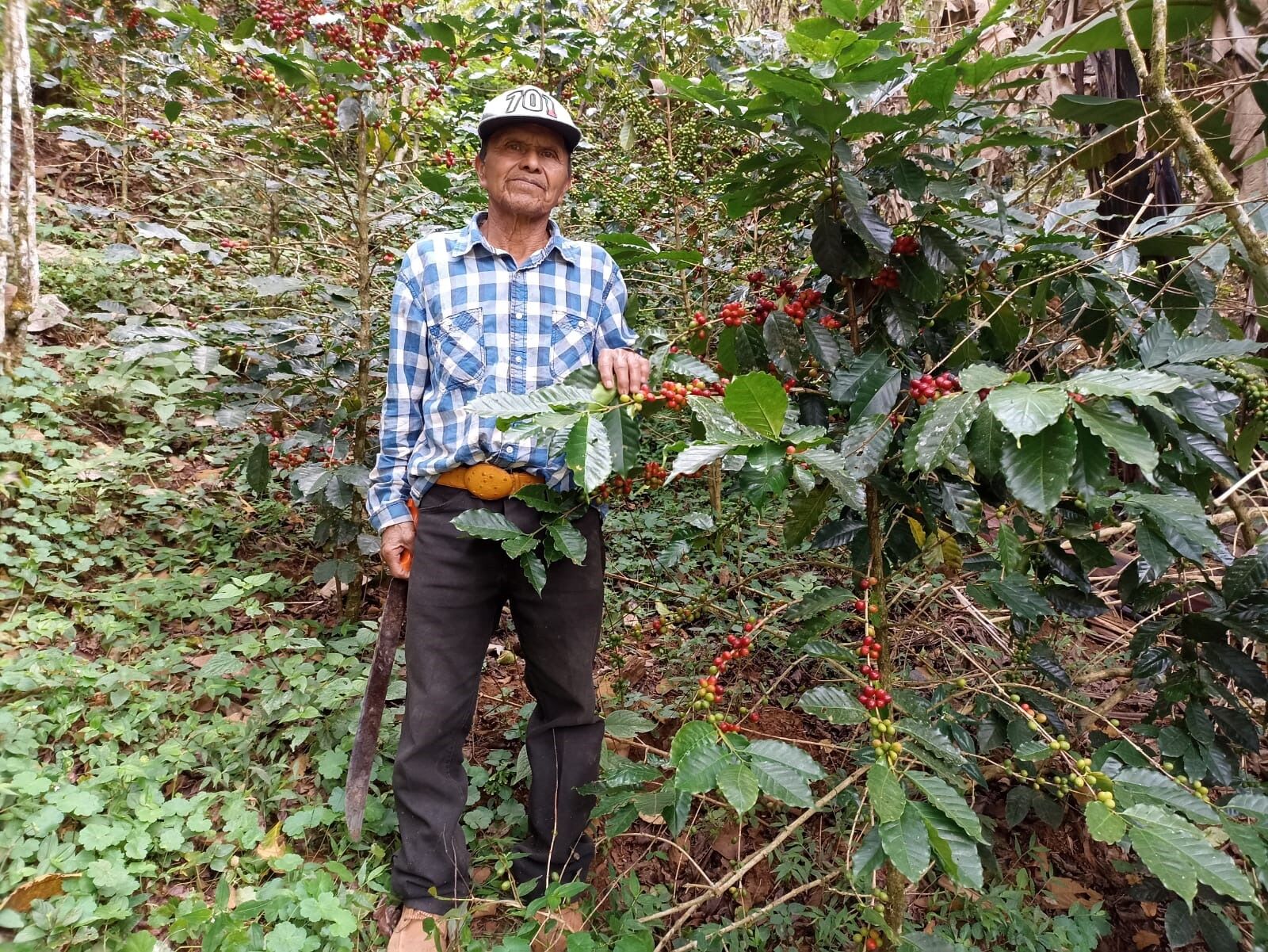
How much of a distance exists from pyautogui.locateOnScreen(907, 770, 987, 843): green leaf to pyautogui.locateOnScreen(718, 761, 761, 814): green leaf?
0.29 meters

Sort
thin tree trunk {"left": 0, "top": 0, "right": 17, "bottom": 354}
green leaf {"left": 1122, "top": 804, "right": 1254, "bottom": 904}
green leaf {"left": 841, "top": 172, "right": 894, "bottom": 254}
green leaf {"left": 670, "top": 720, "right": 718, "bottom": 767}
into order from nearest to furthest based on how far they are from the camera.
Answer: green leaf {"left": 1122, "top": 804, "right": 1254, "bottom": 904} → green leaf {"left": 670, "top": 720, "right": 718, "bottom": 767} → green leaf {"left": 841, "top": 172, "right": 894, "bottom": 254} → thin tree trunk {"left": 0, "top": 0, "right": 17, "bottom": 354}

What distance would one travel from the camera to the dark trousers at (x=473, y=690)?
1839 millimetres

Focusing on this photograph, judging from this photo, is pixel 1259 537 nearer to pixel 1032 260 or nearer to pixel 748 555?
pixel 1032 260

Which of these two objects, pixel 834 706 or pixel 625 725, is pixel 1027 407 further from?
pixel 625 725

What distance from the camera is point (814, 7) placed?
13.5 ft

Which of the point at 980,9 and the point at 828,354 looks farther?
the point at 980,9

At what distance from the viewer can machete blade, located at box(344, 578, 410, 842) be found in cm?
203

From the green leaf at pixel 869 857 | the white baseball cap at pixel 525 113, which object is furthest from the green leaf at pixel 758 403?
the white baseball cap at pixel 525 113

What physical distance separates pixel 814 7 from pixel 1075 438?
4181mm

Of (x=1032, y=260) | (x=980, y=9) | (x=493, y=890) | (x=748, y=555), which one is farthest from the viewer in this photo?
(x=748, y=555)

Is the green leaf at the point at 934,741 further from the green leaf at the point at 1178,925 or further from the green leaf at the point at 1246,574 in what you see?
the green leaf at the point at 1178,925

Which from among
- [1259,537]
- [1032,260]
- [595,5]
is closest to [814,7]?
[595,5]

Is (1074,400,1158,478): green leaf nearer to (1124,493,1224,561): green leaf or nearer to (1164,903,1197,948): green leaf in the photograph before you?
(1124,493,1224,561): green leaf

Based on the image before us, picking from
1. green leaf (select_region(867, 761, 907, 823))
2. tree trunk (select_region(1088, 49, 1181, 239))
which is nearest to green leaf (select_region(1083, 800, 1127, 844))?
green leaf (select_region(867, 761, 907, 823))
